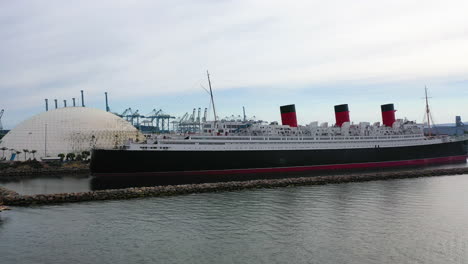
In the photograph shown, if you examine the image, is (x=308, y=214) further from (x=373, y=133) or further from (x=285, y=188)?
(x=373, y=133)

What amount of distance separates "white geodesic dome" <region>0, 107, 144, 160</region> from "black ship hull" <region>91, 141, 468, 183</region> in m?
42.4

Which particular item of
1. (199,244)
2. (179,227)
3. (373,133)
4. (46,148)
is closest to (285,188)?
(179,227)

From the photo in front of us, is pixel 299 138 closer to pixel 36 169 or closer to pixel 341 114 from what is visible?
pixel 341 114

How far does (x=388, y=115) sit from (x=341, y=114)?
1076 cm

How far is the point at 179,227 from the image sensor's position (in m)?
22.1

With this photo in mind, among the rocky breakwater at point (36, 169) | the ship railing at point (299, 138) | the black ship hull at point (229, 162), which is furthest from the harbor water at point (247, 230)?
the rocky breakwater at point (36, 169)

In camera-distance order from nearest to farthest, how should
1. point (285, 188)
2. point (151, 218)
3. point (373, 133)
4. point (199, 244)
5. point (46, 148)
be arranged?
1. point (199, 244)
2. point (151, 218)
3. point (285, 188)
4. point (373, 133)
5. point (46, 148)

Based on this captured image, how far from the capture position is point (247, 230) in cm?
2100

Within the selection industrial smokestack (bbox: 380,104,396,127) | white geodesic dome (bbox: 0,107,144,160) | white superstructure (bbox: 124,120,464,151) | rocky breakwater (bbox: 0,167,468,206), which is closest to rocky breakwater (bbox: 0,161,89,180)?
white geodesic dome (bbox: 0,107,144,160)

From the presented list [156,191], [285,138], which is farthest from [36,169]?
[285,138]

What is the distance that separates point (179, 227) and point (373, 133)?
156 feet

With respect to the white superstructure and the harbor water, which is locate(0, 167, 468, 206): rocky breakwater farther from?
the white superstructure

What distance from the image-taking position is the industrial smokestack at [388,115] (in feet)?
222

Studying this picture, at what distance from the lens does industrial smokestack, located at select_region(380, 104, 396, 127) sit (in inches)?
2667
